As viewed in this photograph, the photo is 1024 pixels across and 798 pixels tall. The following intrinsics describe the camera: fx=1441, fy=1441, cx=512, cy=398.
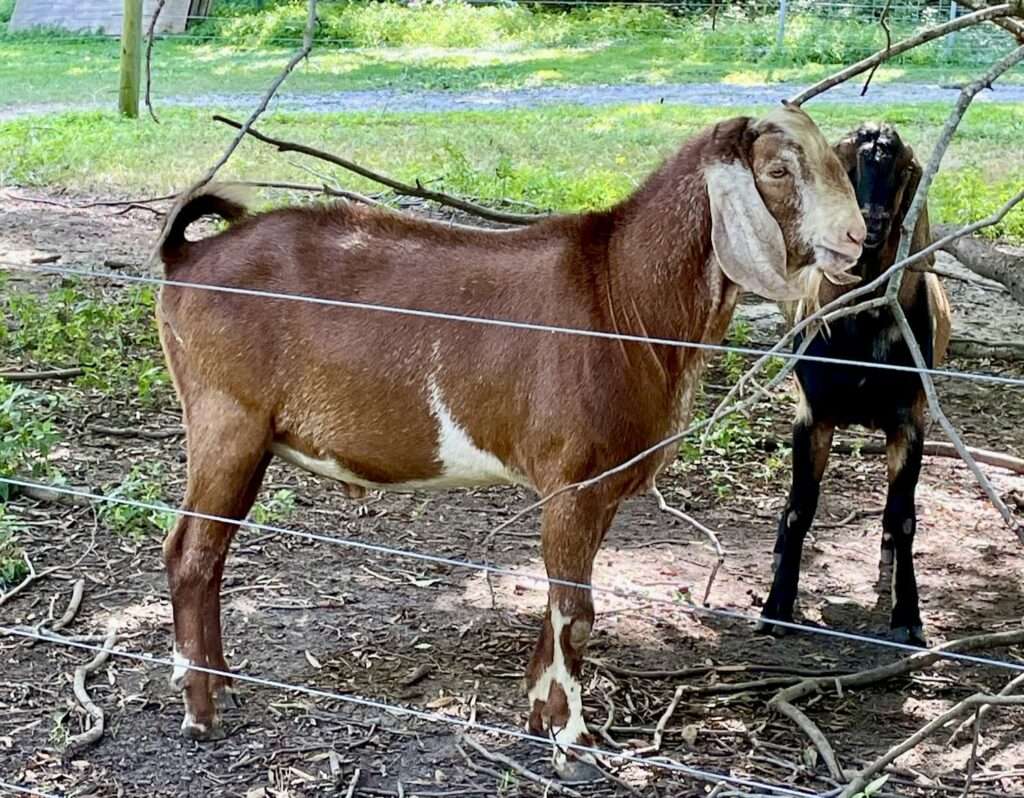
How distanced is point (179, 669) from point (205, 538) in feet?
1.29

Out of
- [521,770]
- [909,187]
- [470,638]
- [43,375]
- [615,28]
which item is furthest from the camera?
[615,28]

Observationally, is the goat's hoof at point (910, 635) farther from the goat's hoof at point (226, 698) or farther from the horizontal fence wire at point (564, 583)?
the goat's hoof at point (226, 698)

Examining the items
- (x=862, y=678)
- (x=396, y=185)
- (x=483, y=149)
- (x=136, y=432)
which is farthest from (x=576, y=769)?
(x=483, y=149)

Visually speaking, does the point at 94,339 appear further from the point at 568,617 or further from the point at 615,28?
the point at 615,28

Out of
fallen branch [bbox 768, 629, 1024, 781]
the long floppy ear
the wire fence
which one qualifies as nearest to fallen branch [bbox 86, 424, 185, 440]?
fallen branch [bbox 768, 629, 1024, 781]

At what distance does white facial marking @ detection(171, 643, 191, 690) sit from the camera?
4.18m

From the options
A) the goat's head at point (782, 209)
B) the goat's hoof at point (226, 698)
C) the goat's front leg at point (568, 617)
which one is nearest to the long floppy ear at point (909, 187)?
the goat's head at point (782, 209)

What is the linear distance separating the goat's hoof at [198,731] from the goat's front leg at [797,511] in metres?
1.96

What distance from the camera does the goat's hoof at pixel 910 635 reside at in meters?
4.93

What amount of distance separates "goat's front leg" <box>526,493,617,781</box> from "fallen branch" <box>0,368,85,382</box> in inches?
147

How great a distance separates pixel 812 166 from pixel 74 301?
5.11 m

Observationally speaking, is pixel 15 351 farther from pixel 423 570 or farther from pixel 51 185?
pixel 51 185

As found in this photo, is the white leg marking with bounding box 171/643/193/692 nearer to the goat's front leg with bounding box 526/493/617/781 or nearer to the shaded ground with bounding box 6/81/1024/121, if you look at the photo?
the goat's front leg with bounding box 526/493/617/781

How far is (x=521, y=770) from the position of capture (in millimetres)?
3992
